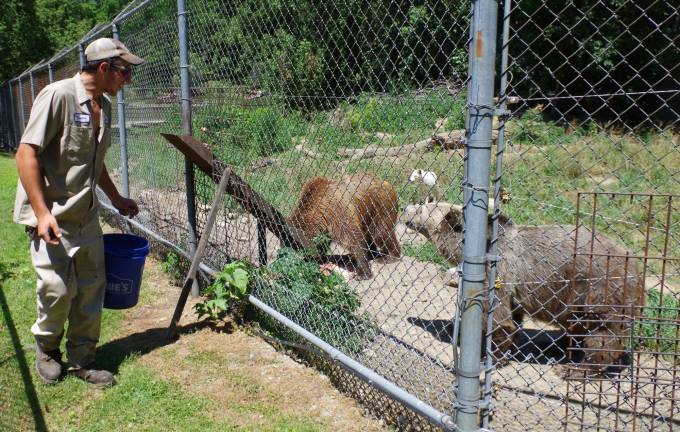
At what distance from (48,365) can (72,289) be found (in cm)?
61

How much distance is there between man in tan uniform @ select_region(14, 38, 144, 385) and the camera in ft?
12.6

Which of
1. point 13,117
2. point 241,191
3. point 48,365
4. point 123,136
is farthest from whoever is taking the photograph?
point 13,117

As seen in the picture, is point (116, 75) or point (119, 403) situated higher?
point (116, 75)

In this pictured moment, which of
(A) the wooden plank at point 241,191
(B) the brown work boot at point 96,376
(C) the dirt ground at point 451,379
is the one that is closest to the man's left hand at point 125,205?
(A) the wooden plank at point 241,191

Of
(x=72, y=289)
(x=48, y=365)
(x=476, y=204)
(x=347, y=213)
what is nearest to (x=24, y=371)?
(x=48, y=365)

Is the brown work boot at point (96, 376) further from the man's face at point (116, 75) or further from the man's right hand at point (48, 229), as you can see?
the man's face at point (116, 75)

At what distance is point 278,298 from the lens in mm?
4684

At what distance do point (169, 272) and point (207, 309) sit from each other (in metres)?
1.57

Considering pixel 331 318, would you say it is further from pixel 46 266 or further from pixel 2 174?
pixel 2 174

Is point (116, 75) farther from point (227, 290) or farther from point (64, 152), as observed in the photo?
point (227, 290)

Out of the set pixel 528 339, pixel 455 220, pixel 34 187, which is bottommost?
pixel 528 339

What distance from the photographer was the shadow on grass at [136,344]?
463cm

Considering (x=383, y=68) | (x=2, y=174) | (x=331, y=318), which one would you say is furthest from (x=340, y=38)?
(x=2, y=174)

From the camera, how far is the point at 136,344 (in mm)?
4957
